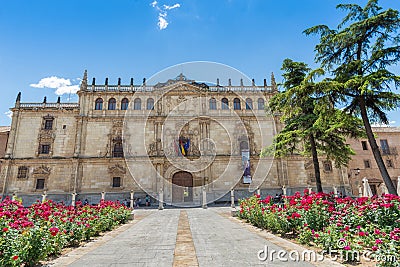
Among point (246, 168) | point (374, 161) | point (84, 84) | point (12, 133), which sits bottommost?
point (246, 168)

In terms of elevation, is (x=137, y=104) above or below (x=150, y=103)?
below

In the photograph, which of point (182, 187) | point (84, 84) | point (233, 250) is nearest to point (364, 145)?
point (182, 187)

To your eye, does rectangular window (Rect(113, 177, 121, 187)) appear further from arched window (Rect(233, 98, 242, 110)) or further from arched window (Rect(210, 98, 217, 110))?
arched window (Rect(233, 98, 242, 110))

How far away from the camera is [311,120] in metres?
13.6

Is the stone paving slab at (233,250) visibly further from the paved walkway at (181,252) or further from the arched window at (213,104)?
the arched window at (213,104)

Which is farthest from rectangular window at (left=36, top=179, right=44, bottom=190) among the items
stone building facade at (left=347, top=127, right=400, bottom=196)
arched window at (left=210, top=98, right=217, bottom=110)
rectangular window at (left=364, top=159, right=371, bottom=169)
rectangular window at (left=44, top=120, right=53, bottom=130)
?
rectangular window at (left=364, top=159, right=371, bottom=169)

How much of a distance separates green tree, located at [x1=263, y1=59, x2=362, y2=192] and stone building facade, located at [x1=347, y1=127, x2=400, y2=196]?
60.3 feet

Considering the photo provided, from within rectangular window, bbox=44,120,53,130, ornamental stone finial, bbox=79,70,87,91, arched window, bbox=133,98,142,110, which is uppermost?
ornamental stone finial, bbox=79,70,87,91

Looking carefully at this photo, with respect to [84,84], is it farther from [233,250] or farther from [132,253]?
[233,250]

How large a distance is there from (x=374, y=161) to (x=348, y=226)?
29755 millimetres

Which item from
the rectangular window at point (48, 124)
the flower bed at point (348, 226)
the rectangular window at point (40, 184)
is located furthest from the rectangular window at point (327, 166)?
the rectangular window at point (48, 124)

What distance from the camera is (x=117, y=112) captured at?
29578mm

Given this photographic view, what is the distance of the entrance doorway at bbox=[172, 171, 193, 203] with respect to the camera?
90.2ft

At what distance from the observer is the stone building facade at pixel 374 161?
28.6 metres
